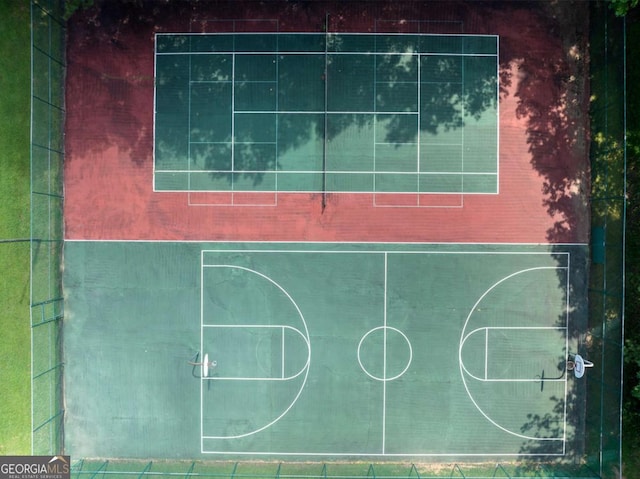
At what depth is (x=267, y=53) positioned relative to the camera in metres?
11.1

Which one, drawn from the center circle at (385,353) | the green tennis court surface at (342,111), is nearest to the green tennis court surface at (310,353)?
the center circle at (385,353)

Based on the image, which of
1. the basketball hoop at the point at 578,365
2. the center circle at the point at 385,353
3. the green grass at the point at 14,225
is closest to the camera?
the green grass at the point at 14,225

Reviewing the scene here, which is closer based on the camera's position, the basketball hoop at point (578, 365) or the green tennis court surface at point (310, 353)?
the basketball hoop at point (578, 365)

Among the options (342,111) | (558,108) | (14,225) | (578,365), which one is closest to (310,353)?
(342,111)

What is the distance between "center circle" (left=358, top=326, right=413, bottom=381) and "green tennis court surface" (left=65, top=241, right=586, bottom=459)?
1.2 inches

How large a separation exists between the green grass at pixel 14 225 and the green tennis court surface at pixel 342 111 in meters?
3.51

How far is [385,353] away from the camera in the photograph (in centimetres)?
1116

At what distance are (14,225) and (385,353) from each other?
9.68m

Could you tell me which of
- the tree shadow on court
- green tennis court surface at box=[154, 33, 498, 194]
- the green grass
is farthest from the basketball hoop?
the green grass

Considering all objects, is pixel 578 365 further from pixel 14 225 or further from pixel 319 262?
pixel 14 225

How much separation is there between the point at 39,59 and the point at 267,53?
5591 mm

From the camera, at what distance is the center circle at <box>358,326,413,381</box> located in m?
11.2

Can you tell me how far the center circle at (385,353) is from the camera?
36.6ft

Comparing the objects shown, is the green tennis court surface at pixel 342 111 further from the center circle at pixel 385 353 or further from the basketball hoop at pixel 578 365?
the basketball hoop at pixel 578 365
